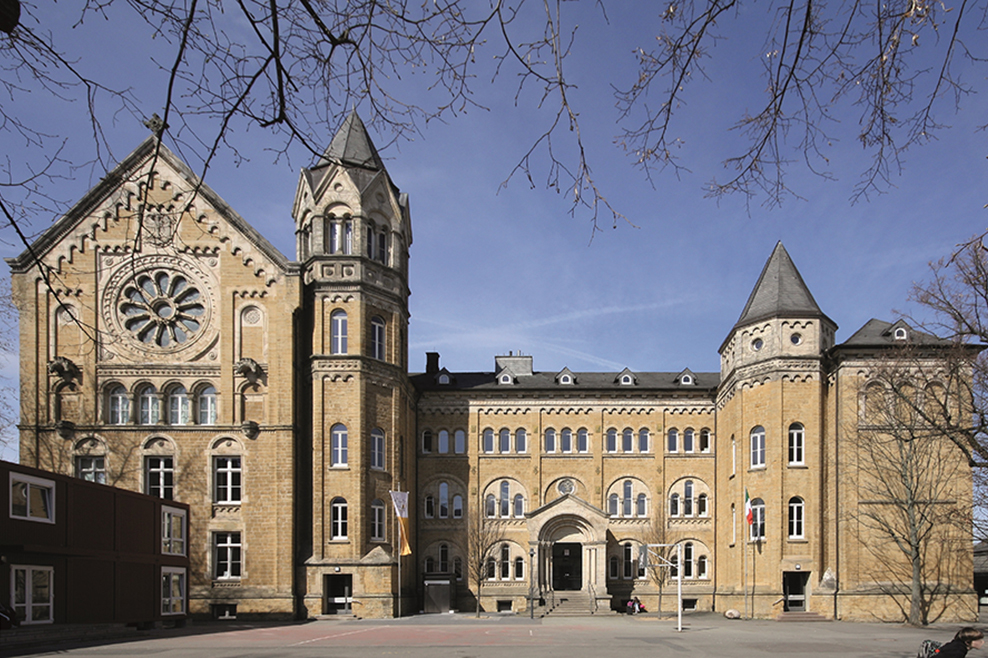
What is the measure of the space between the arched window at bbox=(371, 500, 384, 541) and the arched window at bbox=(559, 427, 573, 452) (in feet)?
43.0

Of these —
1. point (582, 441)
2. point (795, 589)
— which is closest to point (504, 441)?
point (582, 441)

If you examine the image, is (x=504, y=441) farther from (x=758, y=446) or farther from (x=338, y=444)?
(x=758, y=446)

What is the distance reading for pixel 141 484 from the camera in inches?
1519

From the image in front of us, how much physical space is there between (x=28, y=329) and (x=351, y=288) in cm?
1437

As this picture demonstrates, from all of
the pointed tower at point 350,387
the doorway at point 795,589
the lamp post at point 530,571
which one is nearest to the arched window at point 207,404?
the pointed tower at point 350,387

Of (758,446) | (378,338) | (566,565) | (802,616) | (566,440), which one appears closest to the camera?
(802,616)

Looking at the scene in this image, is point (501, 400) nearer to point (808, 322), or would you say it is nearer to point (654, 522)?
point (654, 522)

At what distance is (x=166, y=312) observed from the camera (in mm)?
40219

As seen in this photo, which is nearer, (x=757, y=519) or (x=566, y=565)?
(x=757, y=519)

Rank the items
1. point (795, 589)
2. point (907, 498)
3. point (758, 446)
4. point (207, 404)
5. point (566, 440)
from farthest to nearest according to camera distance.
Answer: point (566, 440)
point (758, 446)
point (795, 589)
point (207, 404)
point (907, 498)

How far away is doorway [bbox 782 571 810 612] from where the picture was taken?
1563 inches

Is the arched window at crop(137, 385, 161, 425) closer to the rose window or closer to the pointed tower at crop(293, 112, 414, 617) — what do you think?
the rose window

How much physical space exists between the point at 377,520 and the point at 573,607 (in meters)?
11.8

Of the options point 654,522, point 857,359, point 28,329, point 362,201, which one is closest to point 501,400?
point 654,522
